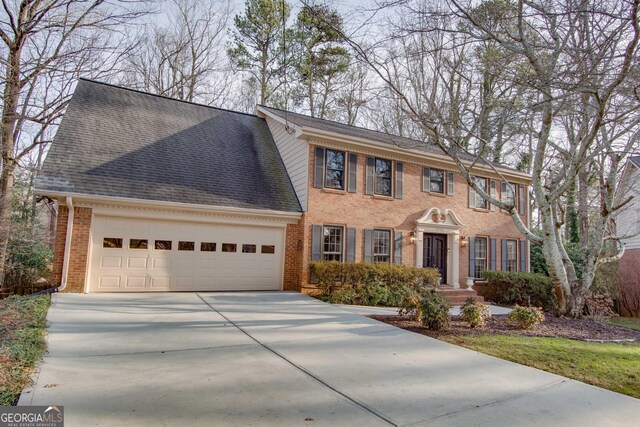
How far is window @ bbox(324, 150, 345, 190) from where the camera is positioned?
12656mm

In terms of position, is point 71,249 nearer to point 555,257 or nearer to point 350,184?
point 350,184

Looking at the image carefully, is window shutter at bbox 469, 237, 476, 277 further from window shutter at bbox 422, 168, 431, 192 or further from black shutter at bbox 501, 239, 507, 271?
window shutter at bbox 422, 168, 431, 192

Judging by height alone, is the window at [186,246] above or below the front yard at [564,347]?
above

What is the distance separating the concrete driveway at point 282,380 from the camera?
3.44 m

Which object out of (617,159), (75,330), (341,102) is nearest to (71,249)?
(75,330)

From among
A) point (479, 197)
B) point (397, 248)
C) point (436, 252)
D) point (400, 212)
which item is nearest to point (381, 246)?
point (397, 248)

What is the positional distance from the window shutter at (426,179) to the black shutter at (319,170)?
4.60m

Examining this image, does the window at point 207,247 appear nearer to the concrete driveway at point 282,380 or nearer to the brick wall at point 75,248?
the brick wall at point 75,248

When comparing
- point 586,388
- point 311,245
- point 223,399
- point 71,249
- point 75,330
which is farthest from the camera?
point 311,245

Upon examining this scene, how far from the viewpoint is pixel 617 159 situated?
1054 cm

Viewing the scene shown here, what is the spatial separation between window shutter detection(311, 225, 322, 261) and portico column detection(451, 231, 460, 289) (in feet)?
19.7

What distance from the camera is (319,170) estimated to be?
Answer: 1241 centimetres

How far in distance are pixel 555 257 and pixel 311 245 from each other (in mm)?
6832

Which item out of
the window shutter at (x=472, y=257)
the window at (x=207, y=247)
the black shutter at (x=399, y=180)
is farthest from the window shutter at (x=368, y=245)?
the window at (x=207, y=247)
